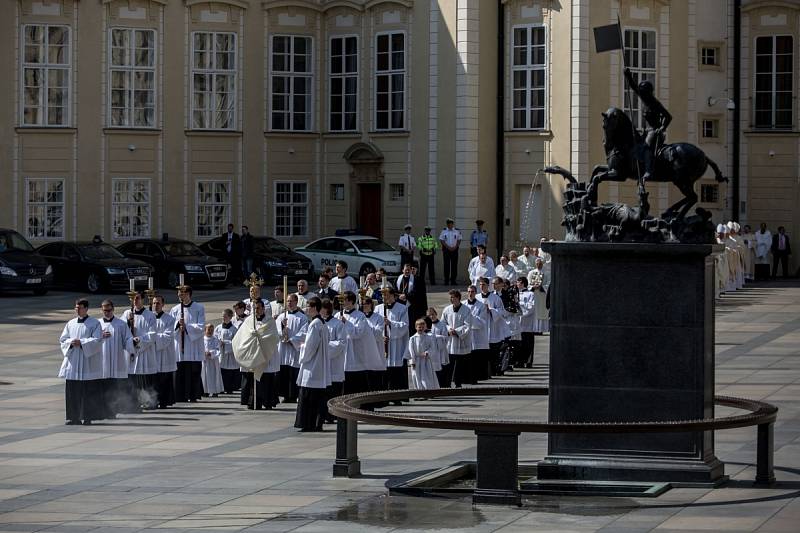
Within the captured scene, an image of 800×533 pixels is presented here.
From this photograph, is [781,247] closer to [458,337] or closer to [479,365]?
[479,365]

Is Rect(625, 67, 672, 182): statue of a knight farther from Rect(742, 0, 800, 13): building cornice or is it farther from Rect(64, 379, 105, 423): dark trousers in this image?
Rect(742, 0, 800, 13): building cornice

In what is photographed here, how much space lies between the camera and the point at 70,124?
46.9 meters

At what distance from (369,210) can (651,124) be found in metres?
30.5

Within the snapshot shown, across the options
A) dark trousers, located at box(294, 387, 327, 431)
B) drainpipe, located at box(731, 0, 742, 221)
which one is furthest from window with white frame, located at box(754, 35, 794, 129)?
dark trousers, located at box(294, 387, 327, 431)

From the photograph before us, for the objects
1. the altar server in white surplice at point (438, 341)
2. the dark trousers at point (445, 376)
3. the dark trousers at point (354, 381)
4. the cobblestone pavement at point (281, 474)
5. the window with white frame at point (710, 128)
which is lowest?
the cobblestone pavement at point (281, 474)

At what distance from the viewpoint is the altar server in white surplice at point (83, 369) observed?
23750 millimetres

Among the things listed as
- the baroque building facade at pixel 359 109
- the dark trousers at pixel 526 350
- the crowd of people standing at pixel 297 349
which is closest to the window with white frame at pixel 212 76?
the baroque building facade at pixel 359 109

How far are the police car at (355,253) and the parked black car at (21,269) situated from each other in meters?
6.92

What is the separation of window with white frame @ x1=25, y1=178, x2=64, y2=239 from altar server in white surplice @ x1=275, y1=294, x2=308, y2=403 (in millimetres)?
22316

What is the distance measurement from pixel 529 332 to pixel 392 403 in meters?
5.25

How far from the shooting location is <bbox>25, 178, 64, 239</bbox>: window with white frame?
46750 millimetres

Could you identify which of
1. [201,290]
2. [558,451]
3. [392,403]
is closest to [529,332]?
[392,403]

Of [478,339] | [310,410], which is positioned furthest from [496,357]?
[310,410]

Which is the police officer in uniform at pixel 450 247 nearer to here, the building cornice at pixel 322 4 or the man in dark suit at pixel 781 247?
the building cornice at pixel 322 4
